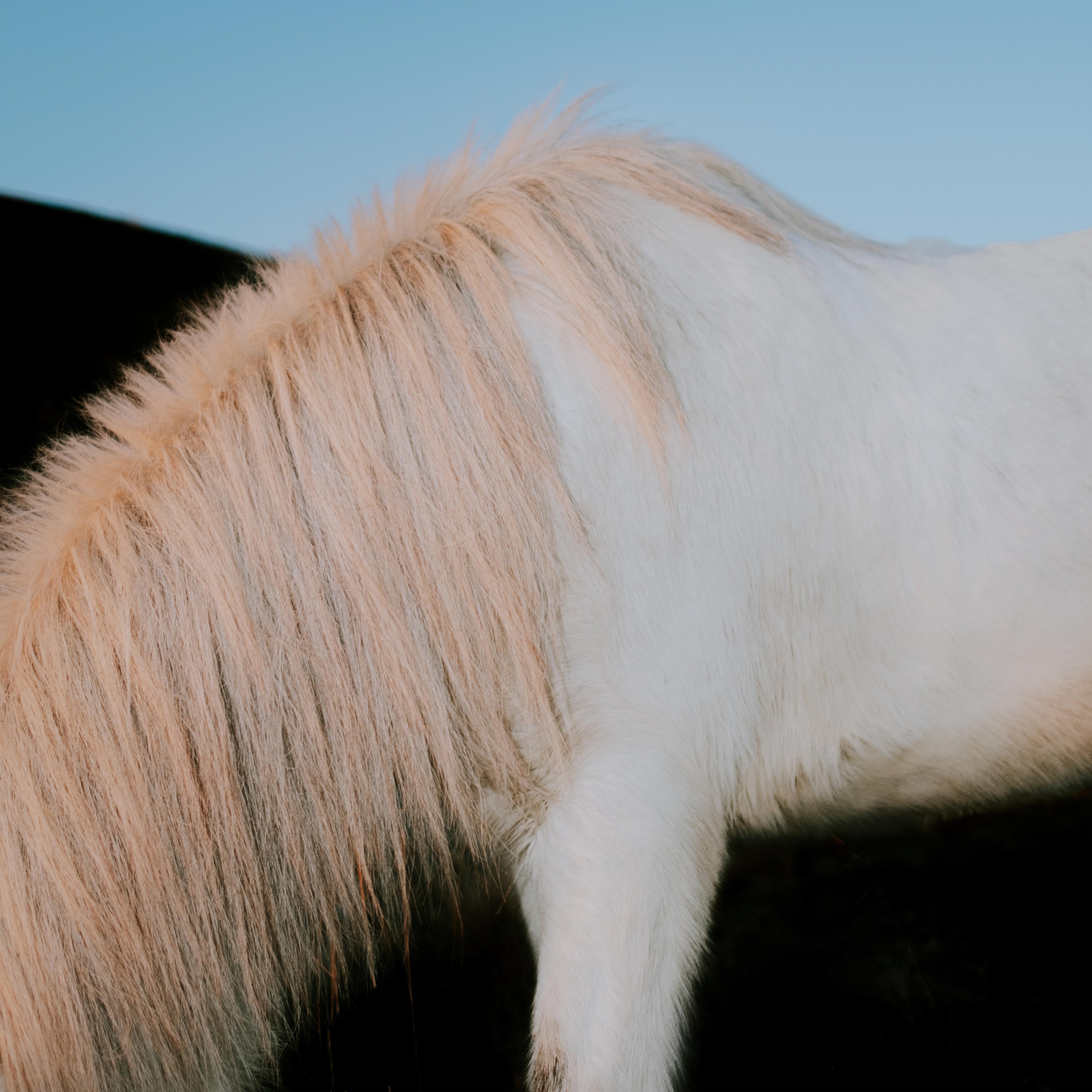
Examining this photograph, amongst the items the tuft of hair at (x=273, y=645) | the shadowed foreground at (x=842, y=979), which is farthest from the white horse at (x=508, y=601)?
the shadowed foreground at (x=842, y=979)

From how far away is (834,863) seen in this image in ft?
5.10

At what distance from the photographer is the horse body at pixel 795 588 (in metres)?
0.66

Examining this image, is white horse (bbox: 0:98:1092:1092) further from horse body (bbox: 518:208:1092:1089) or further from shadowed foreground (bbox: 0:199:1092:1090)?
shadowed foreground (bbox: 0:199:1092:1090)

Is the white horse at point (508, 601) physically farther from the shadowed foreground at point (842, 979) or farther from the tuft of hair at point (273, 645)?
the shadowed foreground at point (842, 979)

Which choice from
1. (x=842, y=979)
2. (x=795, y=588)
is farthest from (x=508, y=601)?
(x=842, y=979)

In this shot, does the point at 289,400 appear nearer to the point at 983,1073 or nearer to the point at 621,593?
the point at 621,593

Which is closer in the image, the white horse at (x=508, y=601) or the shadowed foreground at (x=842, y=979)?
the white horse at (x=508, y=601)

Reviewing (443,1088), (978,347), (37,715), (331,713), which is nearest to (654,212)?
(978,347)

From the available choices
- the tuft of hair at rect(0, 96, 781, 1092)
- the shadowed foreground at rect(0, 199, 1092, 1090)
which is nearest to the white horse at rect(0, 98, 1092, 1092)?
the tuft of hair at rect(0, 96, 781, 1092)

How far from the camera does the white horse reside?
0.58 metres

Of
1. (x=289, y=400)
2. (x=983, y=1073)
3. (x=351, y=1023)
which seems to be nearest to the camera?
(x=289, y=400)

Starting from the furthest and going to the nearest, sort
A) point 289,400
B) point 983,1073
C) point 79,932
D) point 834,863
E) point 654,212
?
point 834,863 < point 983,1073 < point 654,212 < point 289,400 < point 79,932

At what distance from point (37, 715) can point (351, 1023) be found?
0.93 meters

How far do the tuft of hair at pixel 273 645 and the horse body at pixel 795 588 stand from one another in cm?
6
